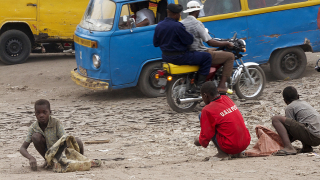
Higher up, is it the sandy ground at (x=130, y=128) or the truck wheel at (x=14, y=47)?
the truck wheel at (x=14, y=47)

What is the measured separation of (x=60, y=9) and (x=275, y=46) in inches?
228

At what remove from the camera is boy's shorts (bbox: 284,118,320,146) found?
429 centimetres

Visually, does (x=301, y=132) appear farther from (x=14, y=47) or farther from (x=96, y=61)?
(x=14, y=47)

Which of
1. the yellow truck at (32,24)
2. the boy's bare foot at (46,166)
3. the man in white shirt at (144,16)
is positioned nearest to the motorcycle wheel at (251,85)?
the man in white shirt at (144,16)

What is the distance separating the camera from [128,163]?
4402 millimetres

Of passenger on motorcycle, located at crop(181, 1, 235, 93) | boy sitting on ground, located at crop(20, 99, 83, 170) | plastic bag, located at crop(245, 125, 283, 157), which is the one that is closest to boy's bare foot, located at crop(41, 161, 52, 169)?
boy sitting on ground, located at crop(20, 99, 83, 170)

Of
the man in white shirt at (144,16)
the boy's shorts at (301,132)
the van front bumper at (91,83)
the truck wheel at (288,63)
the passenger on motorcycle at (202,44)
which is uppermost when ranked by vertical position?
the man in white shirt at (144,16)

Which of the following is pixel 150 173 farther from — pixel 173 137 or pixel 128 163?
pixel 173 137

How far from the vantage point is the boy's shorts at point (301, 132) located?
4.29m

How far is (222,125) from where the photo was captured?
13.6ft

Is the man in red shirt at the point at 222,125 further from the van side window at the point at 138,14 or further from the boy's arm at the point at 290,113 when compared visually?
the van side window at the point at 138,14

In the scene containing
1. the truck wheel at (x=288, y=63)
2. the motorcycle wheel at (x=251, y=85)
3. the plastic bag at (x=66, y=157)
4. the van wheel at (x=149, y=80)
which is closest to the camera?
the plastic bag at (x=66, y=157)

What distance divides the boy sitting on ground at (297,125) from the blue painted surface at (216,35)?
362 cm

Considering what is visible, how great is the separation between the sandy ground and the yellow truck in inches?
22.0
